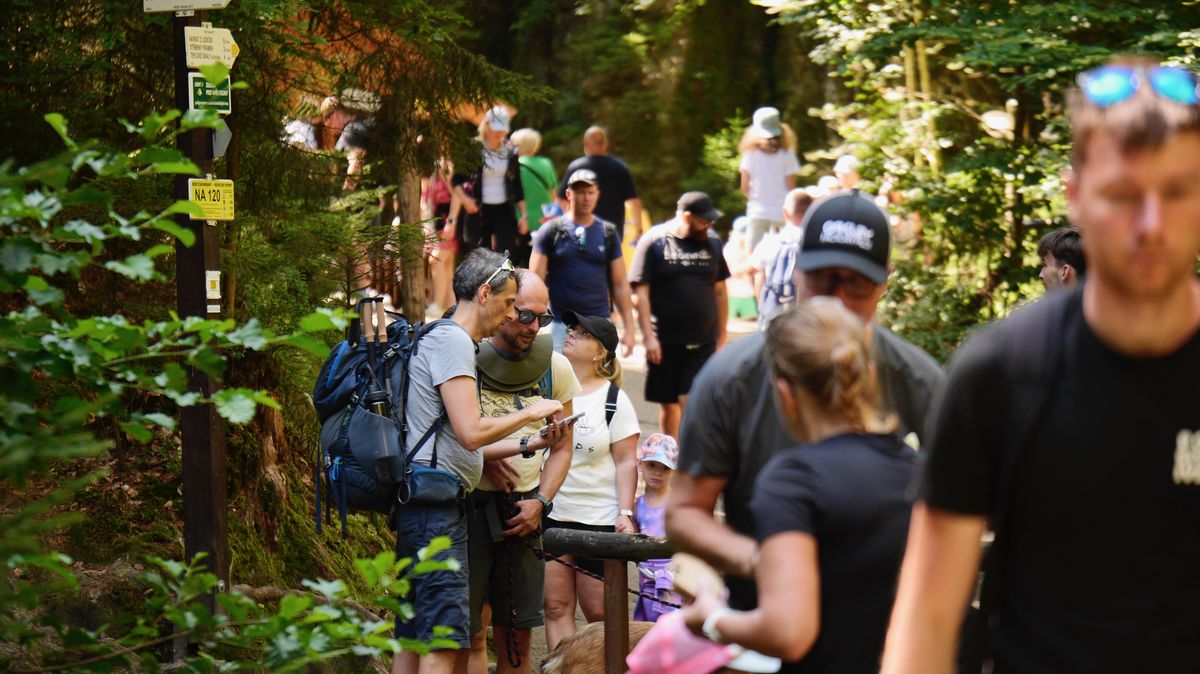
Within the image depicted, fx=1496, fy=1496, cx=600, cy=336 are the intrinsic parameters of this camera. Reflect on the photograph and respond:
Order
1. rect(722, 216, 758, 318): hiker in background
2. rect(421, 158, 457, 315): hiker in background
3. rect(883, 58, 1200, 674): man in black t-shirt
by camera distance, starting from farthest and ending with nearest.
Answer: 1. rect(722, 216, 758, 318): hiker in background
2. rect(421, 158, 457, 315): hiker in background
3. rect(883, 58, 1200, 674): man in black t-shirt

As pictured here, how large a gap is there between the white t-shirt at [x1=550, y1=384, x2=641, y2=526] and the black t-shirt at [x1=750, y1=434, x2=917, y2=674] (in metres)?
3.84

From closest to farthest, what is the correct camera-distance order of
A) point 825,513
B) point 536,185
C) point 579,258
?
point 825,513, point 579,258, point 536,185

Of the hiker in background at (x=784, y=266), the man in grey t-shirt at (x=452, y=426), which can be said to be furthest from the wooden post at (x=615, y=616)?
the hiker in background at (x=784, y=266)

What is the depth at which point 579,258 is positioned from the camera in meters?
10.6

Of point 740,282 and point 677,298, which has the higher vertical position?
point 677,298

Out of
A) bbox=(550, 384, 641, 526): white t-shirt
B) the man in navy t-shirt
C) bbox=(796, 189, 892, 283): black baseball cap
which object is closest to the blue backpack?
the man in navy t-shirt

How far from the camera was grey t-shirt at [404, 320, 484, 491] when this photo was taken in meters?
Result: 5.89

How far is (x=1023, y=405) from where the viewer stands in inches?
91.2

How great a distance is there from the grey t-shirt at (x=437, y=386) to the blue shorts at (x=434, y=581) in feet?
0.64

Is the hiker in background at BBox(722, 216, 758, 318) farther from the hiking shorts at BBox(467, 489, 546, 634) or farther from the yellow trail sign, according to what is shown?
the yellow trail sign

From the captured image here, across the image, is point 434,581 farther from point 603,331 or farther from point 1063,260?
point 1063,260

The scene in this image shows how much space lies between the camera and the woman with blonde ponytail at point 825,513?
9.77 ft

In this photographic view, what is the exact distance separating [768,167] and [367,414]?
10.5 m

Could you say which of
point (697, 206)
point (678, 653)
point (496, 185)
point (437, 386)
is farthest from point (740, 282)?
point (678, 653)
